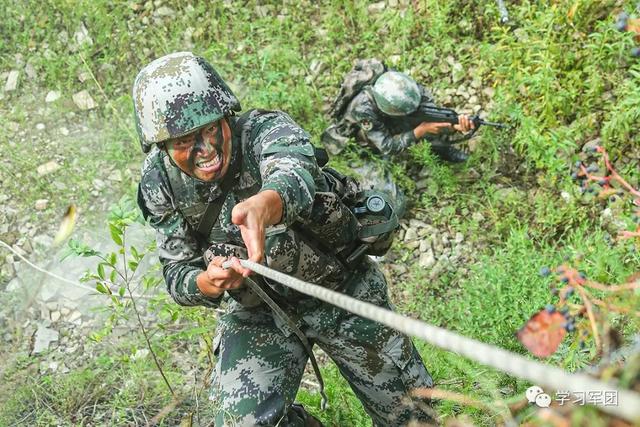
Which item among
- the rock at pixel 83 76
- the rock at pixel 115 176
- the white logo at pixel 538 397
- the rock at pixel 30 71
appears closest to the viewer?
the white logo at pixel 538 397

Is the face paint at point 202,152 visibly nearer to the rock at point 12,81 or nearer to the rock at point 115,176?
the rock at point 115,176

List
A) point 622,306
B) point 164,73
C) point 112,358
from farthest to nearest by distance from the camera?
point 112,358 → point 164,73 → point 622,306

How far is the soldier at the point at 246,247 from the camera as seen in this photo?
2.74 metres

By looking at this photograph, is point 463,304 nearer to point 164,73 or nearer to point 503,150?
point 503,150

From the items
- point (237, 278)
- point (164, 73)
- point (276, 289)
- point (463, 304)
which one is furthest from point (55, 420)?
point (463, 304)

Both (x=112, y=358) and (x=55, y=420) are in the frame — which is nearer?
(x=55, y=420)

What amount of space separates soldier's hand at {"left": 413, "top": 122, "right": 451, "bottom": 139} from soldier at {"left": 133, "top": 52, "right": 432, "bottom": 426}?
232 cm

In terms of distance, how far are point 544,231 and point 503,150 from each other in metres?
0.85

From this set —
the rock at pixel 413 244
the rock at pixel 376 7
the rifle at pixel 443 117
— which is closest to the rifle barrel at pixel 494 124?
the rifle at pixel 443 117

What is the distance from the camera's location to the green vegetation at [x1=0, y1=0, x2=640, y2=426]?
408 cm

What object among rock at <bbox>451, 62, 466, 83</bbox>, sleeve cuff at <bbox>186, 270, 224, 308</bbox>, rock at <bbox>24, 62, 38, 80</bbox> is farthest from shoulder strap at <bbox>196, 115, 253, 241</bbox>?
rock at <bbox>24, 62, 38, 80</bbox>

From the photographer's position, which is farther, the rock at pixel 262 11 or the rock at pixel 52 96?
the rock at pixel 262 11

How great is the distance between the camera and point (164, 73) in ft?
9.20

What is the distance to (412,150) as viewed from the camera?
5.56 m
